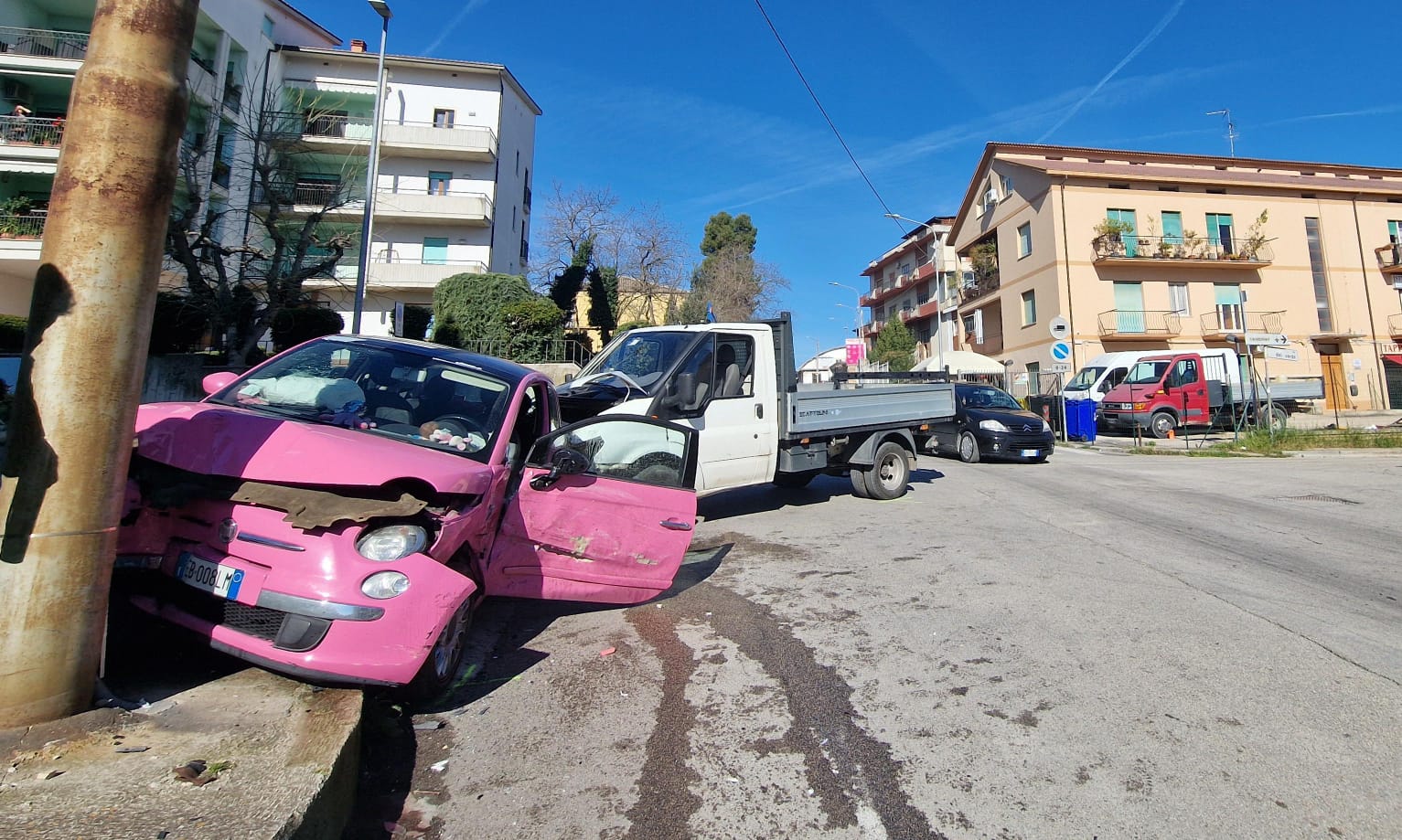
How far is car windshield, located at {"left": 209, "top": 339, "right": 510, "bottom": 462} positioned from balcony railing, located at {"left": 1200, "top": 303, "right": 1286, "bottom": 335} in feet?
115

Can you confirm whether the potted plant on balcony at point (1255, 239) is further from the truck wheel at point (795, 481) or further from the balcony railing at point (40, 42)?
the balcony railing at point (40, 42)

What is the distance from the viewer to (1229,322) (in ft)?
100.0

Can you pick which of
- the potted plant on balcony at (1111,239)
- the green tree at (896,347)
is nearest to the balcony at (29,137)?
the green tree at (896,347)

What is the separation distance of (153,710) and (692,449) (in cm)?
283

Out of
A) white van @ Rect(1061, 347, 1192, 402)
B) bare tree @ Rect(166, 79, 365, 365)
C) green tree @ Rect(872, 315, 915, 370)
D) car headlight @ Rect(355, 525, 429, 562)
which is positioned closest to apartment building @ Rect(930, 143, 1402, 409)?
green tree @ Rect(872, 315, 915, 370)

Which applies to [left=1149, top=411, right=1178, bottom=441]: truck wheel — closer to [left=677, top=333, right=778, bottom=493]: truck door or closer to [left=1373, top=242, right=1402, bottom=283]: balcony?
[left=677, top=333, right=778, bottom=493]: truck door

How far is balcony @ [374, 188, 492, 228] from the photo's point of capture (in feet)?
98.7

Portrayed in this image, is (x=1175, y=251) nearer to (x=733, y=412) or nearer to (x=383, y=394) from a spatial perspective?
(x=733, y=412)

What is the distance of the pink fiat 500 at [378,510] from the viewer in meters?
2.65

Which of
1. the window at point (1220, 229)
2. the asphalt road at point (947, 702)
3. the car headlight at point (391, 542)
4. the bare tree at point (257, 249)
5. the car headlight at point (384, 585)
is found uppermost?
the window at point (1220, 229)

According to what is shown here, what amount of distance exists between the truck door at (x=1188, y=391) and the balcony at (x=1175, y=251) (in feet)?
43.7

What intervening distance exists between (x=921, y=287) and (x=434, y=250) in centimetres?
3218

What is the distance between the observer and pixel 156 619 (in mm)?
2869

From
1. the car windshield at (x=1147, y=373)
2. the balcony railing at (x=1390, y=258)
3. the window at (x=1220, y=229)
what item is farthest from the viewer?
the balcony railing at (x=1390, y=258)
